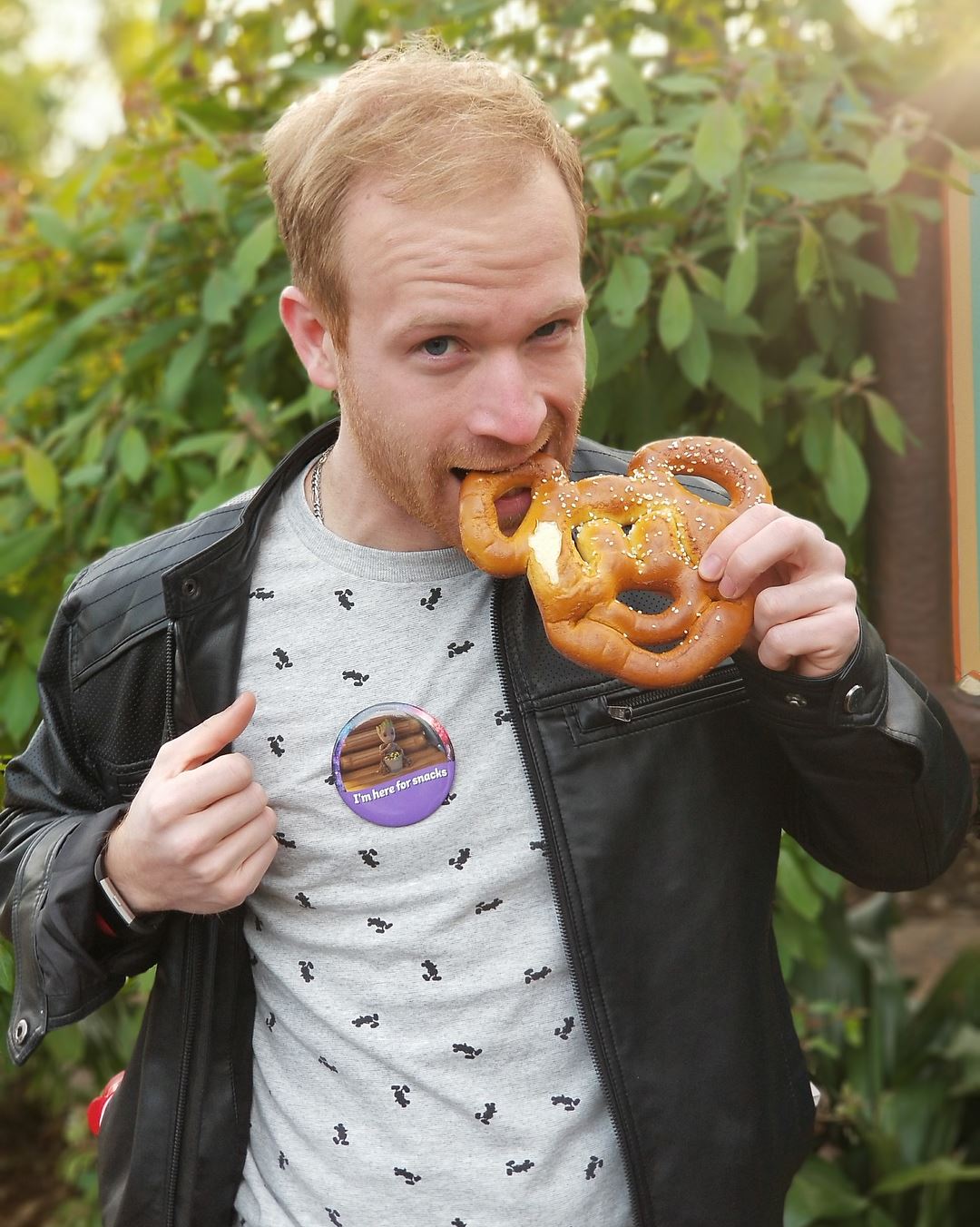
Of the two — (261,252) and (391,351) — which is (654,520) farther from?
(261,252)

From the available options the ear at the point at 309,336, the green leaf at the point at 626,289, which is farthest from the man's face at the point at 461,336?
the green leaf at the point at 626,289

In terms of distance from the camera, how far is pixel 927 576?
96.3 inches

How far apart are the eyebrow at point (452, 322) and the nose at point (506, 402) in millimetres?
61

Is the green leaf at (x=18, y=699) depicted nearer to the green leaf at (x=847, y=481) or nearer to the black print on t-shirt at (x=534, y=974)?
the black print on t-shirt at (x=534, y=974)

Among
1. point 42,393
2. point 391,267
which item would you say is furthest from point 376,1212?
point 42,393

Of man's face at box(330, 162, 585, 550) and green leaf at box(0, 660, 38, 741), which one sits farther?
green leaf at box(0, 660, 38, 741)

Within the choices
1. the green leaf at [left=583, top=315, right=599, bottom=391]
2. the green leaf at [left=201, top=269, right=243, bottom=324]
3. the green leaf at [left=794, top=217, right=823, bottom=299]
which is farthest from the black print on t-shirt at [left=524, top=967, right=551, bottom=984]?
the green leaf at [left=201, top=269, right=243, bottom=324]

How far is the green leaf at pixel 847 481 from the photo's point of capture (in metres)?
2.37

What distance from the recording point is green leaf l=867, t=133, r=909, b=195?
2211 millimetres

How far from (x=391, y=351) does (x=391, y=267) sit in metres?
0.11

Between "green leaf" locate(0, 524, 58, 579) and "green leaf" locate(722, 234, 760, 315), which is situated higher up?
"green leaf" locate(722, 234, 760, 315)

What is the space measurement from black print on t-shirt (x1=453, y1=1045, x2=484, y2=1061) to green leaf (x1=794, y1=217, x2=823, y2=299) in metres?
1.49

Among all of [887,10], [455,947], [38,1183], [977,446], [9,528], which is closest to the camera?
[455,947]

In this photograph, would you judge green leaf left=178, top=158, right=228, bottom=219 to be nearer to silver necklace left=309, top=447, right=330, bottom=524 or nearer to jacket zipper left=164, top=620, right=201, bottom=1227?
silver necklace left=309, top=447, right=330, bottom=524
